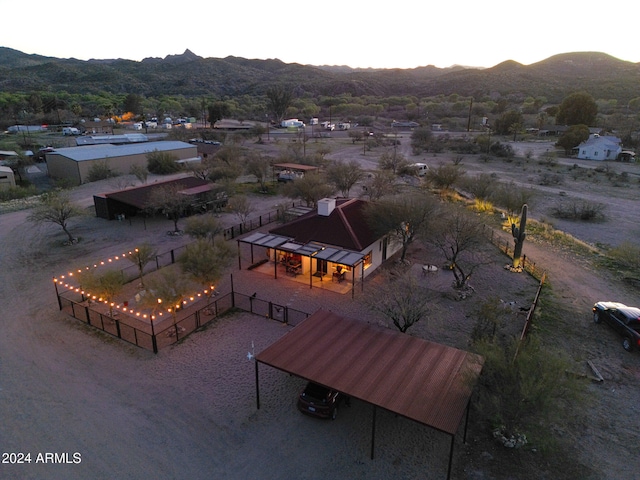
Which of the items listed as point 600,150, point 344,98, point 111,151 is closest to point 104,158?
point 111,151

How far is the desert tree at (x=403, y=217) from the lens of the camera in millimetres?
23000

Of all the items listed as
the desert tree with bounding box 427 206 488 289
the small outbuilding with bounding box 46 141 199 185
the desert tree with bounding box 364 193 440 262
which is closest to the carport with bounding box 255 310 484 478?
the desert tree with bounding box 427 206 488 289

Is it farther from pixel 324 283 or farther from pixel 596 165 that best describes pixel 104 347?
pixel 596 165

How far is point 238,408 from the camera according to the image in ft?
42.0

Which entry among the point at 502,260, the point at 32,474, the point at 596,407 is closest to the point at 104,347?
the point at 32,474

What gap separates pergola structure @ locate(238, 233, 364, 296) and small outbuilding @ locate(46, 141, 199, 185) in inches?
1340

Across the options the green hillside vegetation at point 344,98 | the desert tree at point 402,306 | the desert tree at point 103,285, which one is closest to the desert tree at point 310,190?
the desert tree at point 402,306

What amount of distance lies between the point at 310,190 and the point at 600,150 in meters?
56.6

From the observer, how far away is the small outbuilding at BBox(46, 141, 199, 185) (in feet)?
156

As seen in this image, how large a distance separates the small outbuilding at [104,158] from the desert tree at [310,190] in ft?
89.6

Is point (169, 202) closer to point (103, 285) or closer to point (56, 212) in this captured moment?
point (56, 212)

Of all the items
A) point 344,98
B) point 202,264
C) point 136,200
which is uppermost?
point 344,98

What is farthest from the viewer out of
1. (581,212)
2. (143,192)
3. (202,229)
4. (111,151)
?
(111,151)

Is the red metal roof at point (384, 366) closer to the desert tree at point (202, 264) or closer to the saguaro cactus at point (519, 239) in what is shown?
the desert tree at point (202, 264)
